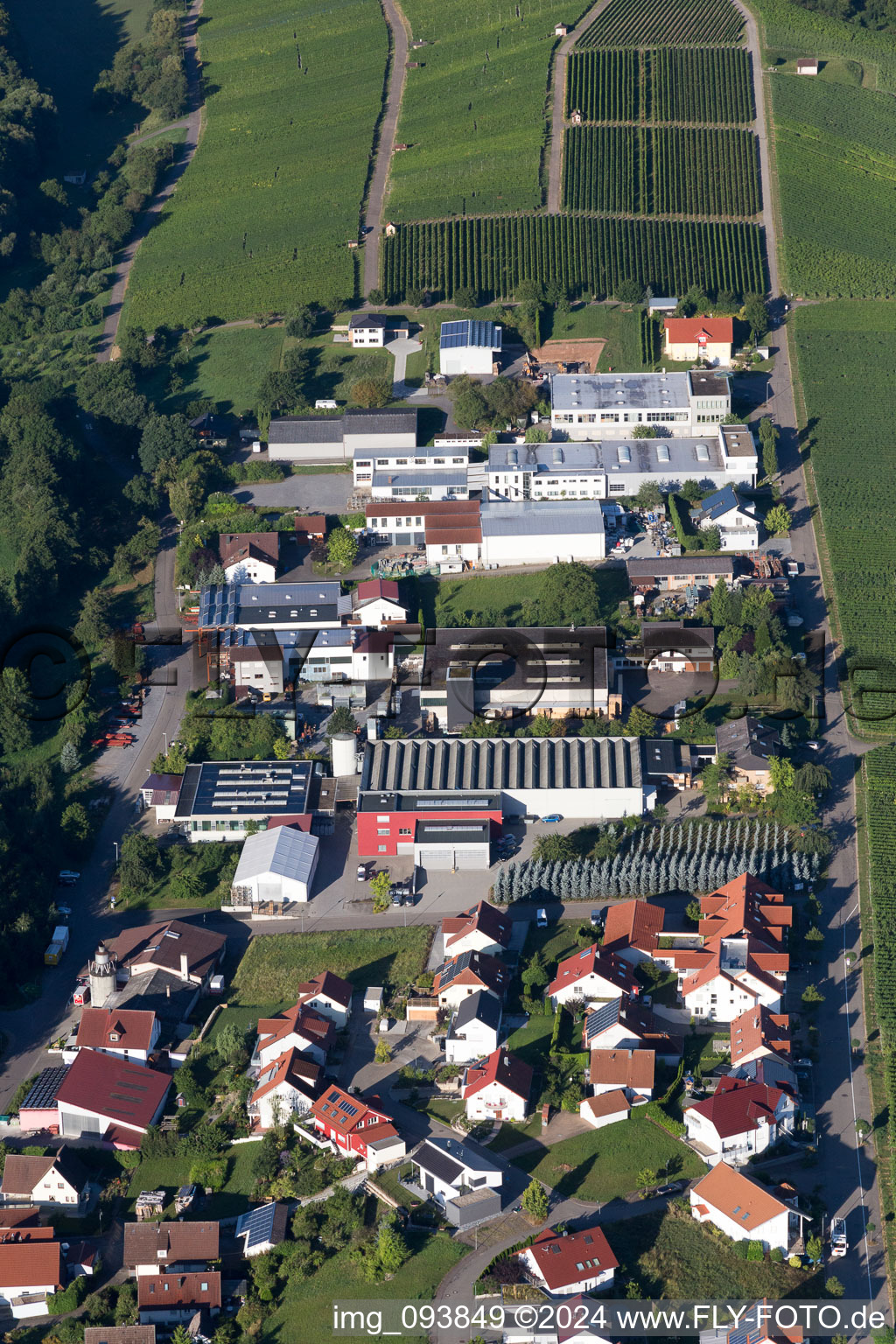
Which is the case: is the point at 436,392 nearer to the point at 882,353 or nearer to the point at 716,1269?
the point at 882,353

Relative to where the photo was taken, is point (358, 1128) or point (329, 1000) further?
point (329, 1000)

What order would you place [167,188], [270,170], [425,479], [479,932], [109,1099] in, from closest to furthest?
[109,1099] < [479,932] < [425,479] < [270,170] < [167,188]

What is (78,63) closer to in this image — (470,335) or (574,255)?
(574,255)

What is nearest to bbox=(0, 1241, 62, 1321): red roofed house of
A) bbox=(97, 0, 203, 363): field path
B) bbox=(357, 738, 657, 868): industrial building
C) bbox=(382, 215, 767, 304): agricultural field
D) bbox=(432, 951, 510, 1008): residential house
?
bbox=(432, 951, 510, 1008): residential house

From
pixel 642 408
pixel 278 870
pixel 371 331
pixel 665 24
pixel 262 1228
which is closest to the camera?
pixel 262 1228

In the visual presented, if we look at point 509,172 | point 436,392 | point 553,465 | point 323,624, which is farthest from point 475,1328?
point 509,172

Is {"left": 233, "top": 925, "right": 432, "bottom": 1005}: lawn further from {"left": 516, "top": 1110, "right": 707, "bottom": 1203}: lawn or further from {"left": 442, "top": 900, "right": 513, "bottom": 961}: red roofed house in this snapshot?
{"left": 516, "top": 1110, "right": 707, "bottom": 1203}: lawn

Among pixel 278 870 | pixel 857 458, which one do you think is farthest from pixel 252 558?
pixel 857 458

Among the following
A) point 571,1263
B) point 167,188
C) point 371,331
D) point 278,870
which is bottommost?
point 571,1263
